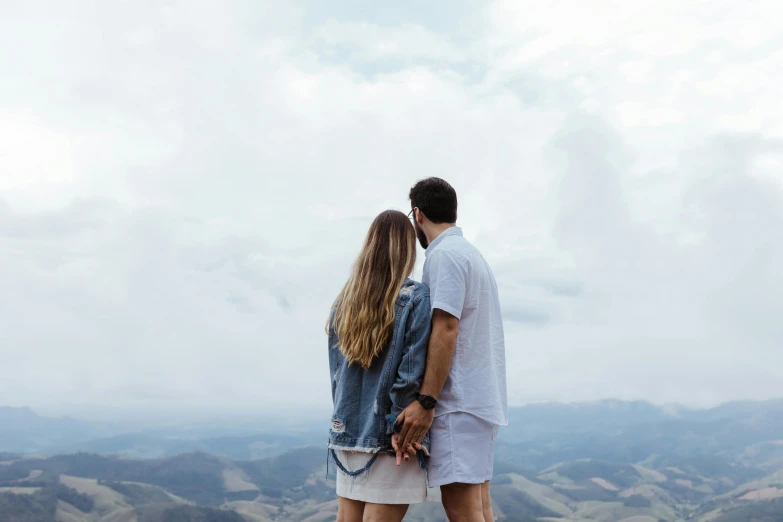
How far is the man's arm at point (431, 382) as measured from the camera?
4.59 metres

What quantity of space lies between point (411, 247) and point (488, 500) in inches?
88.5

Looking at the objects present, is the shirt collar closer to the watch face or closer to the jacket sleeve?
the jacket sleeve

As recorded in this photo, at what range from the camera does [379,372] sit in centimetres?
487

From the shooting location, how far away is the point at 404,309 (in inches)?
189

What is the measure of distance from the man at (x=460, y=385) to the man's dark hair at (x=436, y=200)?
23 centimetres

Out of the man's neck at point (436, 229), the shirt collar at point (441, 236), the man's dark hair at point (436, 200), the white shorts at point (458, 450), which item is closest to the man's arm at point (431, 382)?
the white shorts at point (458, 450)

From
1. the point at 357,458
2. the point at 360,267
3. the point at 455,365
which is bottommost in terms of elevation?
the point at 357,458

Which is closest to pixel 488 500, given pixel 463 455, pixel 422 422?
pixel 463 455

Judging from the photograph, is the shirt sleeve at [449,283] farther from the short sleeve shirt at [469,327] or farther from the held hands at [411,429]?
the held hands at [411,429]

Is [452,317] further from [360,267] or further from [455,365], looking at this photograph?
[360,267]

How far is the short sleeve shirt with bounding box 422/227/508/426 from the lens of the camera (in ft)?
15.6

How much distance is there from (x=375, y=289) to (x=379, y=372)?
64cm

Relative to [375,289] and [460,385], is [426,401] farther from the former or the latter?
[375,289]

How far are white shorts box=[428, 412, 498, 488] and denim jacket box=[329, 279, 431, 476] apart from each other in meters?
0.10
